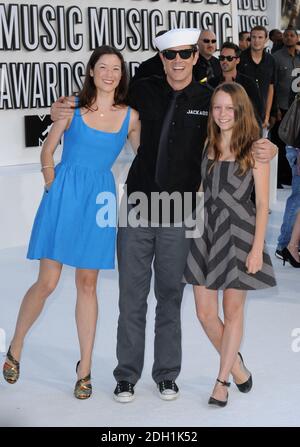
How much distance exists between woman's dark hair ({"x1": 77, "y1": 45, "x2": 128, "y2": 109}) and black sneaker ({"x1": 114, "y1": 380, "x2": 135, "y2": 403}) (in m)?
1.15

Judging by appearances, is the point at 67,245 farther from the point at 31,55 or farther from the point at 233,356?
the point at 31,55

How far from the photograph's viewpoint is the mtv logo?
26.8ft

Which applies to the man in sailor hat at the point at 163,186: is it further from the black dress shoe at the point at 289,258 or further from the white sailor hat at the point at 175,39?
the black dress shoe at the point at 289,258

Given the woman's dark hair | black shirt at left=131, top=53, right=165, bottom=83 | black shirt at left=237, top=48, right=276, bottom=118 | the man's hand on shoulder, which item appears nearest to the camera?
the man's hand on shoulder

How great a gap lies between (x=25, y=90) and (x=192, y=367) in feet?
13.9

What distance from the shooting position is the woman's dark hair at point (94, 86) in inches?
153

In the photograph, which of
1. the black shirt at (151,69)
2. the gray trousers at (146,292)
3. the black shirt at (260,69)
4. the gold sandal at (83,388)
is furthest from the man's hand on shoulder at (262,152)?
the black shirt at (260,69)

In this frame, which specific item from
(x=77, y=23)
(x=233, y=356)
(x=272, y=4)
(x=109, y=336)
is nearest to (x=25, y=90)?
(x=77, y=23)

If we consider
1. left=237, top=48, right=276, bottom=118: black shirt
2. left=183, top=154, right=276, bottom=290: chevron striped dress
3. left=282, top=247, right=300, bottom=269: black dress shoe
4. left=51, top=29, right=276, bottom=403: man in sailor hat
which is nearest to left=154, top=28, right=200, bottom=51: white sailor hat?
left=51, top=29, right=276, bottom=403: man in sailor hat

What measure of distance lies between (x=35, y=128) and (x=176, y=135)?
15.0 feet

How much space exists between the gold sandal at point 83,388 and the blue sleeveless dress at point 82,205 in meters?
0.49

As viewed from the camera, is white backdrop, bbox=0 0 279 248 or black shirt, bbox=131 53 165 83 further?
white backdrop, bbox=0 0 279 248

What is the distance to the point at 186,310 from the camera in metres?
5.55

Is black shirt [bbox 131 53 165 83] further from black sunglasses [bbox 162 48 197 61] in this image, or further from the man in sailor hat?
black sunglasses [bbox 162 48 197 61]
